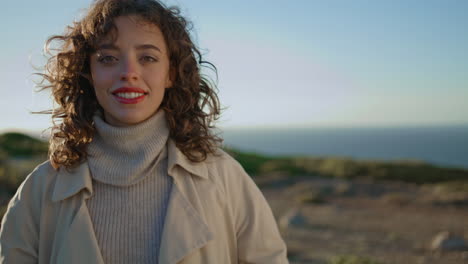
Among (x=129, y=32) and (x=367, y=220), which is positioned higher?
(x=129, y=32)

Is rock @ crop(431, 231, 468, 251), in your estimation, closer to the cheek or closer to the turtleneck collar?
the turtleneck collar

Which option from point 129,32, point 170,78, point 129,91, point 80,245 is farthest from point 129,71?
point 80,245

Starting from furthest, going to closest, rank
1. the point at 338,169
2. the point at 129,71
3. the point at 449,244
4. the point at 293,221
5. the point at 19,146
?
the point at 19,146 → the point at 338,169 → the point at 293,221 → the point at 449,244 → the point at 129,71

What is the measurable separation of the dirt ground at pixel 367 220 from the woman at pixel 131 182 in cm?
462

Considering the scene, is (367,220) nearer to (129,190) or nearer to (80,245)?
(129,190)

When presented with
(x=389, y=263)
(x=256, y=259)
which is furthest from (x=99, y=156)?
(x=389, y=263)

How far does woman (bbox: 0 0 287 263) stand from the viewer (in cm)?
201

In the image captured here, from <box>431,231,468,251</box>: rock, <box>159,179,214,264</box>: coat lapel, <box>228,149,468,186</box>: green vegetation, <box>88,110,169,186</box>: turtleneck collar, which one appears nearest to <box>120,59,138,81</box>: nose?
<box>88,110,169,186</box>: turtleneck collar

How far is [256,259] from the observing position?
2121 mm

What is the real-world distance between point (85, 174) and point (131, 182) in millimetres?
239

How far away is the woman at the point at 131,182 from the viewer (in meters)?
2.01

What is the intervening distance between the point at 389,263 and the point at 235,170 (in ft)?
17.0

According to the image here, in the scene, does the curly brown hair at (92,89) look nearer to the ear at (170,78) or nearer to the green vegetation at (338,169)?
the ear at (170,78)

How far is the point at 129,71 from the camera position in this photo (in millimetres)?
2053
